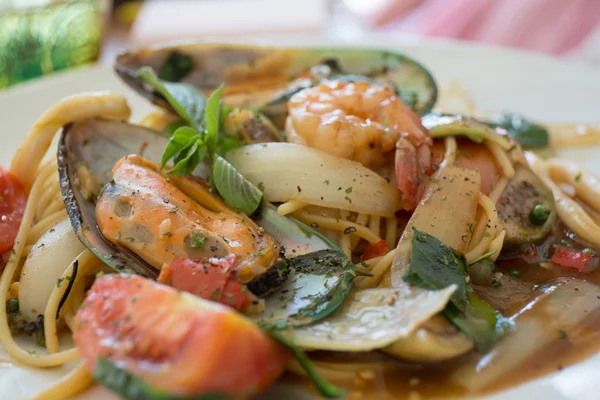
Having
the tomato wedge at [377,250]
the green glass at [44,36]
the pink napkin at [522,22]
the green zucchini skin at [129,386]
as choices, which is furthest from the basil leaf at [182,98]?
the pink napkin at [522,22]

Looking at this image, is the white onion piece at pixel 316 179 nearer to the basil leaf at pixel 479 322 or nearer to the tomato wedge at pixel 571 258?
the basil leaf at pixel 479 322

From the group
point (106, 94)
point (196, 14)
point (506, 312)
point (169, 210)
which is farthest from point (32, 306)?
point (196, 14)

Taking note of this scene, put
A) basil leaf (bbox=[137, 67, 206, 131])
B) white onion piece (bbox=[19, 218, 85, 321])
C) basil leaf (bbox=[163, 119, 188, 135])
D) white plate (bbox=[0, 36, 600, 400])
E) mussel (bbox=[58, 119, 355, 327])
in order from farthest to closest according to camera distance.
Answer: white plate (bbox=[0, 36, 600, 400]) → basil leaf (bbox=[163, 119, 188, 135]) → basil leaf (bbox=[137, 67, 206, 131]) → white onion piece (bbox=[19, 218, 85, 321]) → mussel (bbox=[58, 119, 355, 327])

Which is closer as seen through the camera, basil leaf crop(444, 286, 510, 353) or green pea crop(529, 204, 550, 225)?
basil leaf crop(444, 286, 510, 353)

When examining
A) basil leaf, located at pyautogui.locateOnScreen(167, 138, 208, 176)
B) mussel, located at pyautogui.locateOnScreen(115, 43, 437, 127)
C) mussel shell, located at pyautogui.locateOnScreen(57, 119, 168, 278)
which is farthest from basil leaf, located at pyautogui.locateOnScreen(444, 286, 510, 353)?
mussel, located at pyautogui.locateOnScreen(115, 43, 437, 127)

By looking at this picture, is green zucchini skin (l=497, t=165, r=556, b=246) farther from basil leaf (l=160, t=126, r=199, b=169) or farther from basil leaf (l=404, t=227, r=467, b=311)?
basil leaf (l=160, t=126, r=199, b=169)
